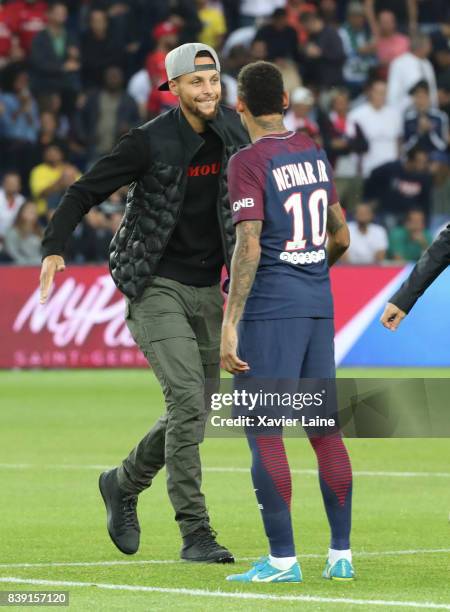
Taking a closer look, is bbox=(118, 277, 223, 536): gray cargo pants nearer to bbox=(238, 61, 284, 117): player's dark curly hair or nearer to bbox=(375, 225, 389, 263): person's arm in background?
bbox=(238, 61, 284, 117): player's dark curly hair

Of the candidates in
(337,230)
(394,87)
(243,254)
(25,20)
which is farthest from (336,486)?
(25,20)

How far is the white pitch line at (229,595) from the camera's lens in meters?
6.46

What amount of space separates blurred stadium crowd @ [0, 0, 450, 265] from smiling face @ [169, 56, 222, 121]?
556 inches

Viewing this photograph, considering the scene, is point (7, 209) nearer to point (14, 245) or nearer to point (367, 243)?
point (14, 245)

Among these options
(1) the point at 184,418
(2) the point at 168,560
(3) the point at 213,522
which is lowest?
(3) the point at 213,522

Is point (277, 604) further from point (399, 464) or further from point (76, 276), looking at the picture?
point (76, 276)

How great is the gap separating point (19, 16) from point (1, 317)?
7016 millimetres

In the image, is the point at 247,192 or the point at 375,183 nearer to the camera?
the point at 247,192

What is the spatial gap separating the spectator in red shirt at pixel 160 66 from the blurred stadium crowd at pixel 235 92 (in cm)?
2

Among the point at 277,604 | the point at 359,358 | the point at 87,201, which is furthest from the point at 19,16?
the point at 277,604

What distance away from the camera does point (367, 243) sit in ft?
76.4

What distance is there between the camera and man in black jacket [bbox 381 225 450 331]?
779 cm

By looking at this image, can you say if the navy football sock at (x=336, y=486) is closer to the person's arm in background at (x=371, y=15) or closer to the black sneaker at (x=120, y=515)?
the black sneaker at (x=120, y=515)

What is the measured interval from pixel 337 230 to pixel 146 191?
4.13ft
